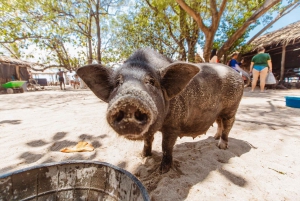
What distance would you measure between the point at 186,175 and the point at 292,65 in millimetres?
17856

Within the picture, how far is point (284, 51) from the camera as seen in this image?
523 inches

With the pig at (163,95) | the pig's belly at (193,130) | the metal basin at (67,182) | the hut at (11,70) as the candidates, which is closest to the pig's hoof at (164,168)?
the pig at (163,95)

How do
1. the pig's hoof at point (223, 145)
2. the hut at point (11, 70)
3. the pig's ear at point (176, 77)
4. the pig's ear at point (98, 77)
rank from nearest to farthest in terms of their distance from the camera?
the pig's ear at point (176, 77), the pig's ear at point (98, 77), the pig's hoof at point (223, 145), the hut at point (11, 70)

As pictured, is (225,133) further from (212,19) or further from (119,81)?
(212,19)

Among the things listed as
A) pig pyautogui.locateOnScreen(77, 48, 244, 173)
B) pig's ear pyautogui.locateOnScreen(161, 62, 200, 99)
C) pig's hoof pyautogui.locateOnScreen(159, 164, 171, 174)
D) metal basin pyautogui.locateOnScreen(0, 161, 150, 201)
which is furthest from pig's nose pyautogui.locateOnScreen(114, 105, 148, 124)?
pig's hoof pyautogui.locateOnScreen(159, 164, 171, 174)

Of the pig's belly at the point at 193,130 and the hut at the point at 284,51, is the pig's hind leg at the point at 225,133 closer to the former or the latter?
the pig's belly at the point at 193,130

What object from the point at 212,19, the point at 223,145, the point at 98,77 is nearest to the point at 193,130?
the point at 223,145

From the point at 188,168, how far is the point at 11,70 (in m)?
23.3

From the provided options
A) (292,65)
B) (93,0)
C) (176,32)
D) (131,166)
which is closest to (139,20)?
(176,32)

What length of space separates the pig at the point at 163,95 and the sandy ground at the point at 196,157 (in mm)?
249

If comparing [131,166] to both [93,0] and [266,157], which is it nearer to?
[266,157]

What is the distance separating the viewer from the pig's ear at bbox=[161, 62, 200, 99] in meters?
1.74

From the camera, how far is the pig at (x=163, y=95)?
4.25 feet

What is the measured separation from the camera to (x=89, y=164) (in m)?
1.47
